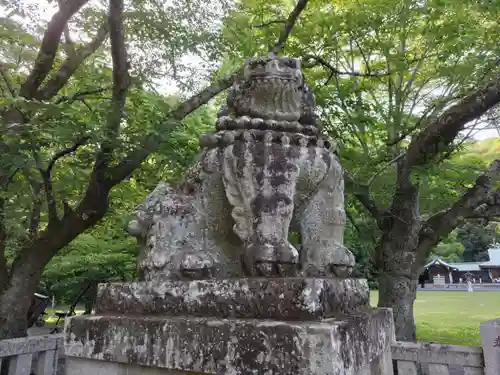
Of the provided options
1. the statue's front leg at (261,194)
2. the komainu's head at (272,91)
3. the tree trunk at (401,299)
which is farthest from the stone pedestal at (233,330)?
the tree trunk at (401,299)

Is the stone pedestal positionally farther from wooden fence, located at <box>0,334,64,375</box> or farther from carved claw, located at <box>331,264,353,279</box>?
wooden fence, located at <box>0,334,64,375</box>

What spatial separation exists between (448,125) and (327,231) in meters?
4.33

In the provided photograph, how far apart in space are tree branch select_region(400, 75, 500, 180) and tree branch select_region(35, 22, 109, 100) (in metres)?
5.05

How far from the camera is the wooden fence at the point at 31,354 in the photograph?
436 cm

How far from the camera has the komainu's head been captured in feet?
8.66

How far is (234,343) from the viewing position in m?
1.86

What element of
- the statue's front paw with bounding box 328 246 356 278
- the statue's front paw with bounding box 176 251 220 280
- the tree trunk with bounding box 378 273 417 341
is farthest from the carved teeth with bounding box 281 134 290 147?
the tree trunk with bounding box 378 273 417 341

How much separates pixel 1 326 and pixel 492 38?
850cm

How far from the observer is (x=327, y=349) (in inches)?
65.1

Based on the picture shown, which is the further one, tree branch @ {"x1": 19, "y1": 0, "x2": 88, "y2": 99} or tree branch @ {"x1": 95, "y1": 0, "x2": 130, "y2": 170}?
tree branch @ {"x1": 19, "y1": 0, "x2": 88, "y2": 99}

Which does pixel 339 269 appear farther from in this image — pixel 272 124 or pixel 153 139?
pixel 153 139

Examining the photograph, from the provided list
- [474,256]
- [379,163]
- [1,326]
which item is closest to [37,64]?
[1,326]

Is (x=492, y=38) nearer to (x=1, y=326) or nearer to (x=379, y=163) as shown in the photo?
(x=379, y=163)

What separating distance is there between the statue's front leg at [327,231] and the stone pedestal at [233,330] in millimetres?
158
